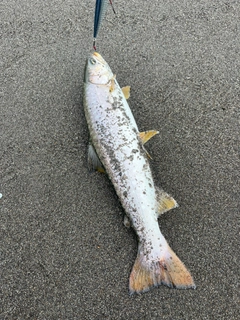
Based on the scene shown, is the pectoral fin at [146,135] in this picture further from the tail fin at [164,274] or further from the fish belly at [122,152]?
the tail fin at [164,274]

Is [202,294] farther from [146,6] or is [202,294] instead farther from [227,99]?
[146,6]

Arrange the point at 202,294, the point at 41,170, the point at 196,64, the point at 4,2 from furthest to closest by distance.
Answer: the point at 4,2 < the point at 196,64 < the point at 41,170 < the point at 202,294

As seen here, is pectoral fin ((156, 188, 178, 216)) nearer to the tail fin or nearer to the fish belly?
the fish belly

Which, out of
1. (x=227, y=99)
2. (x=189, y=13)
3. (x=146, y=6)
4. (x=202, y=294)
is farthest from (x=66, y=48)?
(x=202, y=294)

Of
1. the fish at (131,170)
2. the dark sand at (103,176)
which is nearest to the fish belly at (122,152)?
the fish at (131,170)

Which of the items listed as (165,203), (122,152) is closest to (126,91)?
(122,152)

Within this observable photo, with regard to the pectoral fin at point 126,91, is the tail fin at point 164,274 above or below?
below

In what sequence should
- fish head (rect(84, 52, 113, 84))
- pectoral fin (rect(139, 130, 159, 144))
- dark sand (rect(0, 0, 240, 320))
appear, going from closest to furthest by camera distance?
dark sand (rect(0, 0, 240, 320)) < pectoral fin (rect(139, 130, 159, 144)) < fish head (rect(84, 52, 113, 84))

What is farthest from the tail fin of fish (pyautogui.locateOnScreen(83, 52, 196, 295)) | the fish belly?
the fish belly
